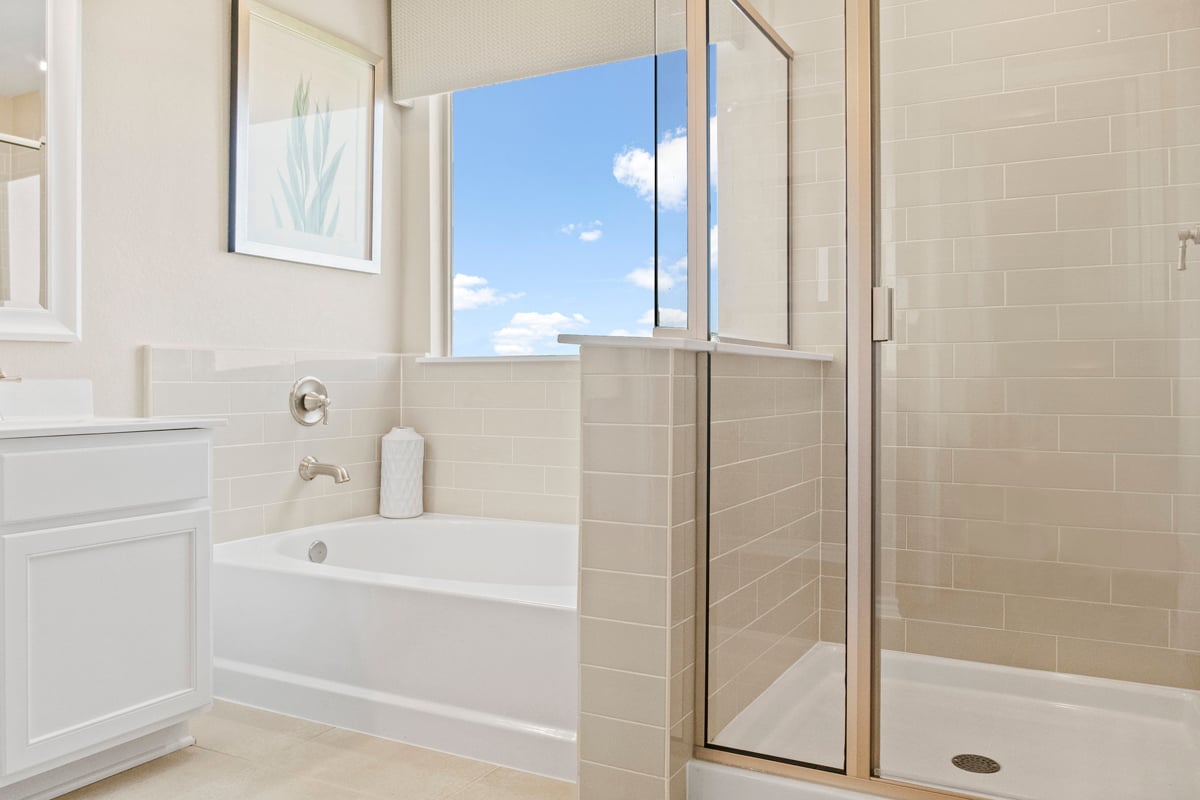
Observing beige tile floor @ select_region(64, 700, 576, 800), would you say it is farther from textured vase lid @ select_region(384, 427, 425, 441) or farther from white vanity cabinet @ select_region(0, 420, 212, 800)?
textured vase lid @ select_region(384, 427, 425, 441)

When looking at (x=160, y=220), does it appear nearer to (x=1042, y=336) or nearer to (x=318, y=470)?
(x=318, y=470)

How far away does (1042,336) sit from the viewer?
1.66 metres

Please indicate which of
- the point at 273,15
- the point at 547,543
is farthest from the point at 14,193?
the point at 547,543

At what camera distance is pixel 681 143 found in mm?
1965

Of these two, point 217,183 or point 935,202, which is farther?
point 217,183

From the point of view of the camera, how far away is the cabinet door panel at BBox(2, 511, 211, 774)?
1.82 metres

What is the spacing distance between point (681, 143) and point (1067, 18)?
75cm

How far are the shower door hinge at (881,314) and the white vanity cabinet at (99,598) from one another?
1575 mm

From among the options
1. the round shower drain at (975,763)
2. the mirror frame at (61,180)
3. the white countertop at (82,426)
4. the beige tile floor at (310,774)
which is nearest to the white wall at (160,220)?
the mirror frame at (61,180)

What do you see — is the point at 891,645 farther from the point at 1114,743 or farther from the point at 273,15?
the point at 273,15

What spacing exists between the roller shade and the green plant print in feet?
1.37

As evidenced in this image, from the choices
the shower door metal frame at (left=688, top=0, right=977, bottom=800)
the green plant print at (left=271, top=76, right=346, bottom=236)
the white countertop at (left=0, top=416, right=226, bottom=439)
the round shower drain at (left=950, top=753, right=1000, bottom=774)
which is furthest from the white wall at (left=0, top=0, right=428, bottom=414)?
the round shower drain at (left=950, top=753, right=1000, bottom=774)

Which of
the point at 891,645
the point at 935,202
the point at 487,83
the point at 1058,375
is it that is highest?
the point at 487,83

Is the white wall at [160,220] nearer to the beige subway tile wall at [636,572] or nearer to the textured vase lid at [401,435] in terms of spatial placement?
the textured vase lid at [401,435]
